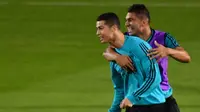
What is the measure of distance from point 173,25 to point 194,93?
489cm

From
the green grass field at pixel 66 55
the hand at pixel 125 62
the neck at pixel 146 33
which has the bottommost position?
the hand at pixel 125 62

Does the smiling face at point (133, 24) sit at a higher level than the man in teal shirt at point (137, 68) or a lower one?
higher

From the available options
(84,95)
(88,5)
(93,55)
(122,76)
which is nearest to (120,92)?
(122,76)

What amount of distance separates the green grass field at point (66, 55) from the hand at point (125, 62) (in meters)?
3.48

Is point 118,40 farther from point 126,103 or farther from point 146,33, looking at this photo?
point 146,33

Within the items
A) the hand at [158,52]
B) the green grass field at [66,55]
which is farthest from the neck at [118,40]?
the green grass field at [66,55]

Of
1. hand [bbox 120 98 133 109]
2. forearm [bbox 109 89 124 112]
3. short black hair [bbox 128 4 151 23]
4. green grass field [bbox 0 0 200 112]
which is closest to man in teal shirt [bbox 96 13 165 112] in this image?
hand [bbox 120 98 133 109]

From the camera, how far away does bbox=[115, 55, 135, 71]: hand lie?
520cm

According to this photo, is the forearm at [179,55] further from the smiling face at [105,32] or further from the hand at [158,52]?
the smiling face at [105,32]

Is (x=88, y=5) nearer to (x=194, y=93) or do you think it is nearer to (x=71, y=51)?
(x=71, y=51)

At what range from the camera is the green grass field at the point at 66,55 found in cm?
922

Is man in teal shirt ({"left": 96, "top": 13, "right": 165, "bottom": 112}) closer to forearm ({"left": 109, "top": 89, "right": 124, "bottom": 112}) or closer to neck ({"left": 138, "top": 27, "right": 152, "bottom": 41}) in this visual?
forearm ({"left": 109, "top": 89, "right": 124, "bottom": 112})

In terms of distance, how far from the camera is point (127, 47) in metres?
5.26

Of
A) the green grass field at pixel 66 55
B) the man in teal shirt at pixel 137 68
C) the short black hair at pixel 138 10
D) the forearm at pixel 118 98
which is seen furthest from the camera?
the green grass field at pixel 66 55
